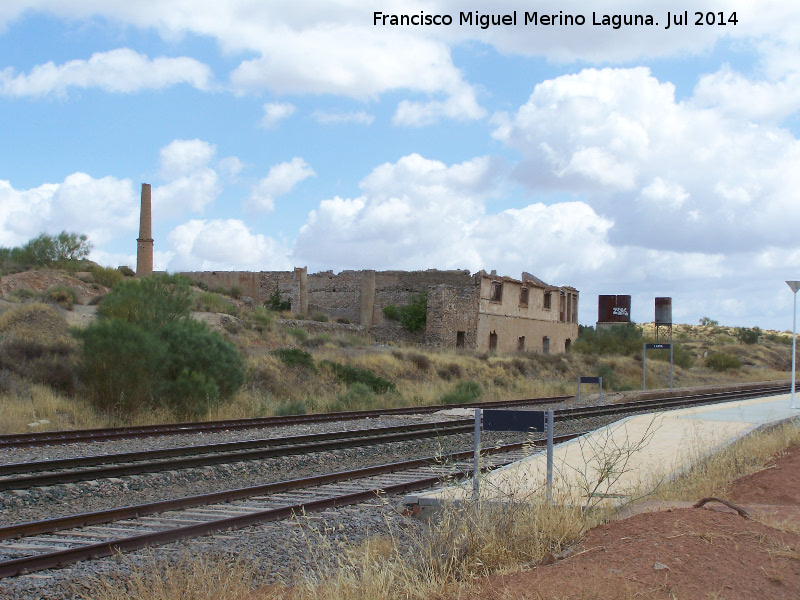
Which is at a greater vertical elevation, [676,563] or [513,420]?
[513,420]

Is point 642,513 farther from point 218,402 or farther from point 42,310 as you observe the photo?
point 42,310

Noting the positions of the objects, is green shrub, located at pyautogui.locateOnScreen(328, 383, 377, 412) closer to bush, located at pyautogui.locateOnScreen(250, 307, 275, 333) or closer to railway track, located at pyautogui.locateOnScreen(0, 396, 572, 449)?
railway track, located at pyautogui.locateOnScreen(0, 396, 572, 449)

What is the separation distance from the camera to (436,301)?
49.6m

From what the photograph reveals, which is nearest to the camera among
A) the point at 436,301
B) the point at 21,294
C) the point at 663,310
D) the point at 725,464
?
the point at 725,464

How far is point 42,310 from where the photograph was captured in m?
29.7

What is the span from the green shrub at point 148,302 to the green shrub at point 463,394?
32.3ft

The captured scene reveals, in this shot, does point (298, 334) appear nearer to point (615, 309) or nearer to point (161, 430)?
point (161, 430)

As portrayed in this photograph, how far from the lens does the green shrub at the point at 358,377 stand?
30.0 metres

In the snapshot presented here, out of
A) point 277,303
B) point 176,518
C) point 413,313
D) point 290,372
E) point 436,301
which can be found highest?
point 436,301

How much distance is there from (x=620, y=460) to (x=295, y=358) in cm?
1916

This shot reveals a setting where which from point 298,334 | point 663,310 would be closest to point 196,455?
point 298,334

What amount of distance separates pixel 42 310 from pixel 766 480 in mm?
26247

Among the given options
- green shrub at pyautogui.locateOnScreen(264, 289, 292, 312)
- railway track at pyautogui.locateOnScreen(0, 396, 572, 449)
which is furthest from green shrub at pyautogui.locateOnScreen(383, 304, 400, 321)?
railway track at pyautogui.locateOnScreen(0, 396, 572, 449)

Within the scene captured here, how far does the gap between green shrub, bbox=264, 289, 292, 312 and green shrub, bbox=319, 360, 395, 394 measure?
24.5m
